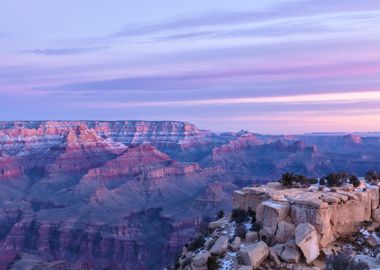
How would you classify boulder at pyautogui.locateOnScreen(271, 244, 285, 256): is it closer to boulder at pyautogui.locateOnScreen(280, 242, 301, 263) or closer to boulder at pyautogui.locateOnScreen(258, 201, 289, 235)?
boulder at pyautogui.locateOnScreen(280, 242, 301, 263)

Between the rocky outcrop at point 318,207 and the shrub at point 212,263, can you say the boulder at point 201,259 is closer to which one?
the shrub at point 212,263

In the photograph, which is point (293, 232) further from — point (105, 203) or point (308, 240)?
point (105, 203)

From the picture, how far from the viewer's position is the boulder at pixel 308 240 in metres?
26.8

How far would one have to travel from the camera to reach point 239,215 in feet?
105

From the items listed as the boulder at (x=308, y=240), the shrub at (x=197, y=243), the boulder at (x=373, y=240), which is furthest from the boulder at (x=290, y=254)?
the shrub at (x=197, y=243)

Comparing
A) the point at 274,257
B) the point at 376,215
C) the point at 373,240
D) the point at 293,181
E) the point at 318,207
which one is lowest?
the point at 274,257

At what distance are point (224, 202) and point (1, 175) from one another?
244 feet

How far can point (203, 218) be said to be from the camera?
121688 mm

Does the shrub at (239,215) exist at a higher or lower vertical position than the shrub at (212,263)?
higher

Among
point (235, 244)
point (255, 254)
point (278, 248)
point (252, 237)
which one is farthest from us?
point (252, 237)

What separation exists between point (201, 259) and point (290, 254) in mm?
4039

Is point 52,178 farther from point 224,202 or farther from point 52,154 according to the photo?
point 224,202

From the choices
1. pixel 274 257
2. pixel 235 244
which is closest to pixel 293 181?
pixel 235 244

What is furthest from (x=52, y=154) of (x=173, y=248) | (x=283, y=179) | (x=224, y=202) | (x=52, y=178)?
(x=283, y=179)
